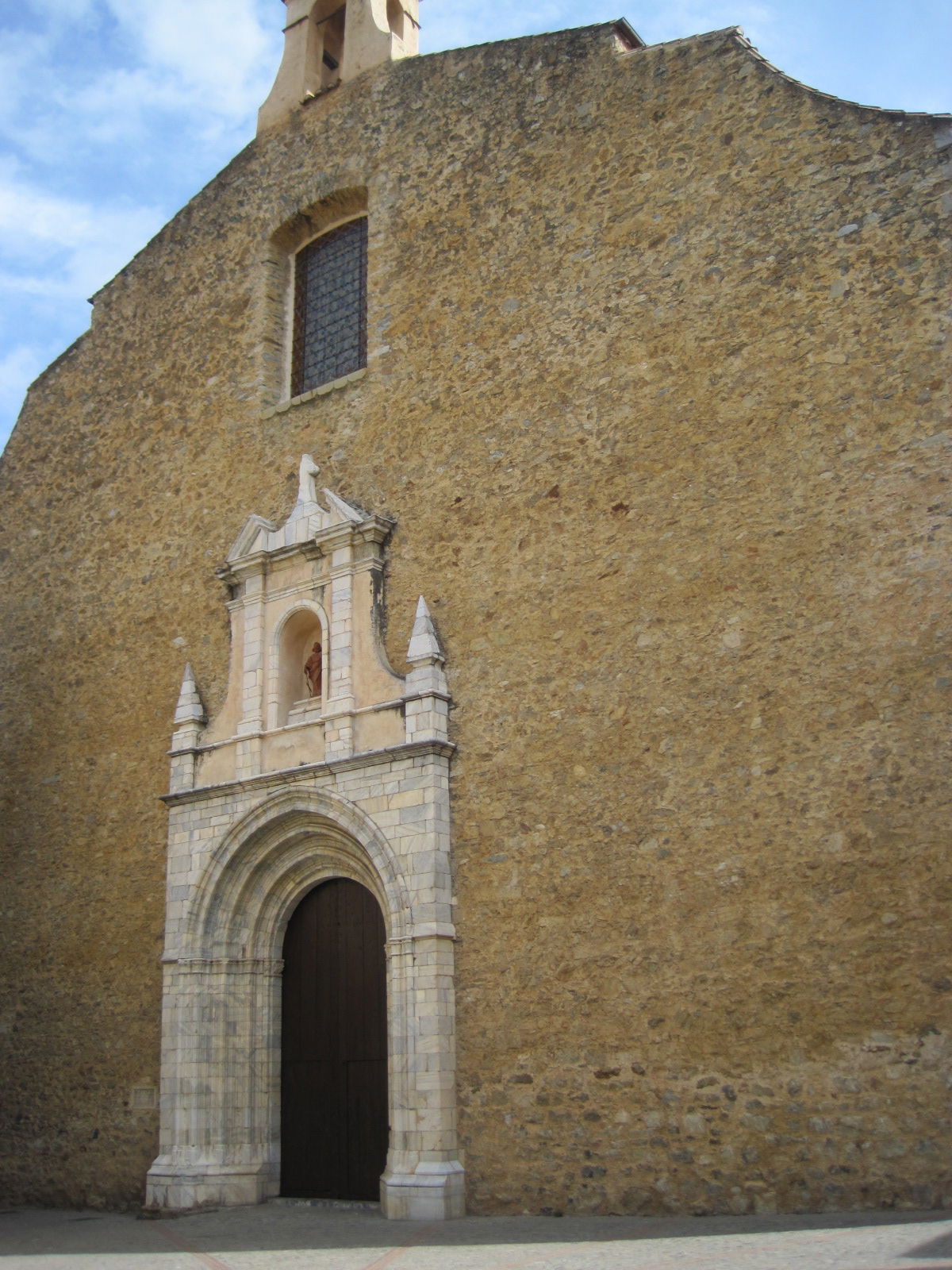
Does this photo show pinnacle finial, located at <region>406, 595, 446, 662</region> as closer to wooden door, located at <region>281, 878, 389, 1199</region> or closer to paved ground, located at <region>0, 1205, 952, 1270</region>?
wooden door, located at <region>281, 878, 389, 1199</region>

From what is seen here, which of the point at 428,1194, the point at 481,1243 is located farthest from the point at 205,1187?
the point at 481,1243

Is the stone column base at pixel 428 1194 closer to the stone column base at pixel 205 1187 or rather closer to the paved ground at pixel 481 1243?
the paved ground at pixel 481 1243

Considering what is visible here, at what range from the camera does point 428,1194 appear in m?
7.83

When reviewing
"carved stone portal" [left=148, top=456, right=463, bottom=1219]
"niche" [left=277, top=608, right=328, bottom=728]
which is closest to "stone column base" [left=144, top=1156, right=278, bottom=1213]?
"carved stone portal" [left=148, top=456, right=463, bottom=1219]

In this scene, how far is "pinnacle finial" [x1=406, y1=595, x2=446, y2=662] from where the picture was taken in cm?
915

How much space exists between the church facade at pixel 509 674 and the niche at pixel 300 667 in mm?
53

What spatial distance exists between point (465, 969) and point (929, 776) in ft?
10.9

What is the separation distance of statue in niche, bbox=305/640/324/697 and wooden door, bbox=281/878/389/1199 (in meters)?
1.58

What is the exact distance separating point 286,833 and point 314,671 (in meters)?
1.41

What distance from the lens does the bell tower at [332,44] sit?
38.9 feet

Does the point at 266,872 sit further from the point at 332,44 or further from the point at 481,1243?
the point at 332,44

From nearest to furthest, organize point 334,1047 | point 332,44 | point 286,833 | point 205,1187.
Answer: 1. point 205,1187
2. point 334,1047
3. point 286,833
4. point 332,44

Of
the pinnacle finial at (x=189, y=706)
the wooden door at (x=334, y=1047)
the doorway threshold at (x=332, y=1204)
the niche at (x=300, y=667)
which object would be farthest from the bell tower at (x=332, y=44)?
the doorway threshold at (x=332, y=1204)

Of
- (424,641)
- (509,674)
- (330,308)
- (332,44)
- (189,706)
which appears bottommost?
(509,674)
